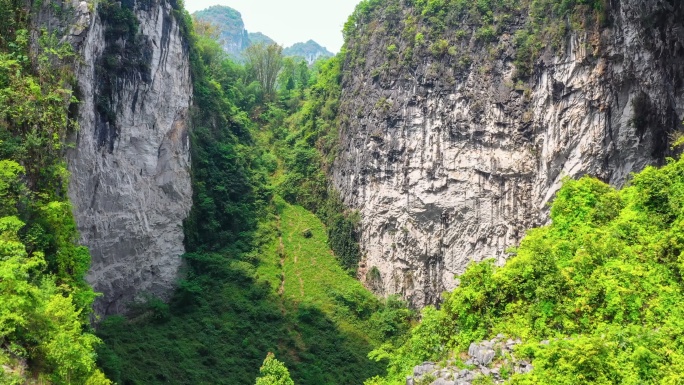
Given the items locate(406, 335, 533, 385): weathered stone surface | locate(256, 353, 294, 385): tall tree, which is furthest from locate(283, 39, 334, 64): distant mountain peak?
locate(406, 335, 533, 385): weathered stone surface

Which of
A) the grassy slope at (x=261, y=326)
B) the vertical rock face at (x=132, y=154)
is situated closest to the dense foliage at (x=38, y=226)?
the vertical rock face at (x=132, y=154)

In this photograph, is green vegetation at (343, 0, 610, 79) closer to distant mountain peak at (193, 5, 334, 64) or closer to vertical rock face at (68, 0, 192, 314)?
vertical rock face at (68, 0, 192, 314)

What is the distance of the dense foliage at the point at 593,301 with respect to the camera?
9609 mm

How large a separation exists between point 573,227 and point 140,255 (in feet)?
59.2

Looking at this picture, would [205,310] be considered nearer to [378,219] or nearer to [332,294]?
[332,294]

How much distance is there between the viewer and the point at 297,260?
3059 cm

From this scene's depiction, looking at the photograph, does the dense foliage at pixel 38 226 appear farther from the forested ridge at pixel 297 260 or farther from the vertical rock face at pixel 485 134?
the vertical rock face at pixel 485 134

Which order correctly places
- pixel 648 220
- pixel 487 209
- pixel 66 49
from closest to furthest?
pixel 648 220
pixel 66 49
pixel 487 209

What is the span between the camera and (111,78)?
23.4 meters

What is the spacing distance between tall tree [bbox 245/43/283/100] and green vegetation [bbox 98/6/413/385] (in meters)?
3.24

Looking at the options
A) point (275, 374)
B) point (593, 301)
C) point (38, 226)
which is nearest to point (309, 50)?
point (275, 374)

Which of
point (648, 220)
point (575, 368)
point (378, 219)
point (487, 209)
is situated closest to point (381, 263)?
point (378, 219)

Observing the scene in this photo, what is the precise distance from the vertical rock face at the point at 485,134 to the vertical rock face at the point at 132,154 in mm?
10218

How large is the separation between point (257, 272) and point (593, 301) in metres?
20.0
